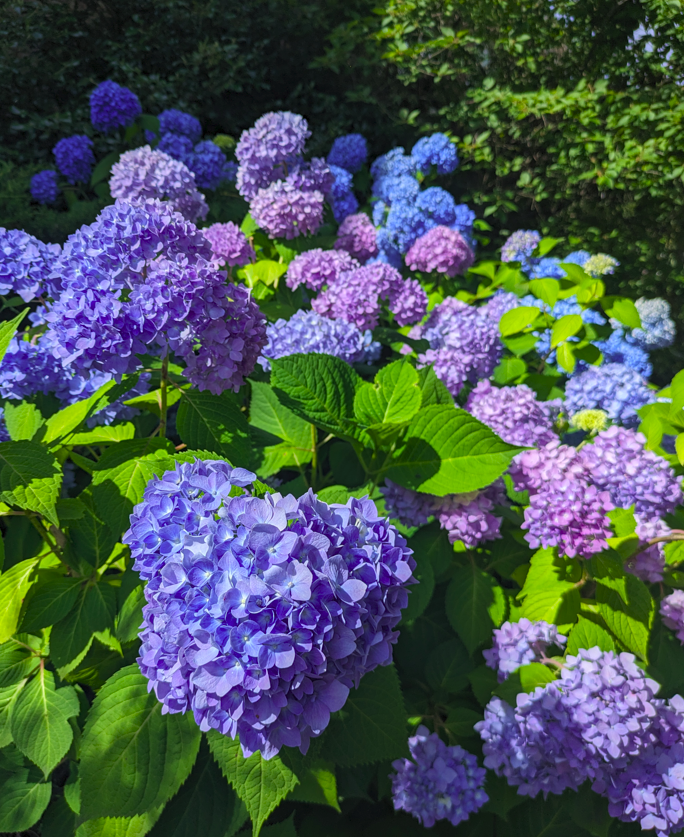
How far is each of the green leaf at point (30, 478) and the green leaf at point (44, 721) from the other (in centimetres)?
52

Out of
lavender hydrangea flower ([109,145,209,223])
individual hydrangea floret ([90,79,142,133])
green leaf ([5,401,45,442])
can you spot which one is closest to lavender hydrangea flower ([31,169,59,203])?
individual hydrangea floret ([90,79,142,133])

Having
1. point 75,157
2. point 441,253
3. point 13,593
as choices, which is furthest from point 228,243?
point 75,157

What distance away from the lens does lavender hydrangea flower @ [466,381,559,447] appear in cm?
178

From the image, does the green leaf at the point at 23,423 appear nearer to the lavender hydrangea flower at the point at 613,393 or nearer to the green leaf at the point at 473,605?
the green leaf at the point at 473,605

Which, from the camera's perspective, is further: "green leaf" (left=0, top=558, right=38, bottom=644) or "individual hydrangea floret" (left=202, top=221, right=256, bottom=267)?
"individual hydrangea floret" (left=202, top=221, right=256, bottom=267)

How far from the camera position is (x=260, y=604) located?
0.81 metres

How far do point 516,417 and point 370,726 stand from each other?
1.04 metres

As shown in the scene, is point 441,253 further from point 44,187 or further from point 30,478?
point 44,187

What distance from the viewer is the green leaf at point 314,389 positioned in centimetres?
149

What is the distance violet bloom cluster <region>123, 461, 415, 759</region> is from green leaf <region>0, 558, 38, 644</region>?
603 millimetres

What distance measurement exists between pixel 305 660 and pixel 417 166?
13.4 feet

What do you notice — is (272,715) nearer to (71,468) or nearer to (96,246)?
(96,246)

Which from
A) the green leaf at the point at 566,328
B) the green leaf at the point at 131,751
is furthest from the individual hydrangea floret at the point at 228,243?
the green leaf at the point at 131,751

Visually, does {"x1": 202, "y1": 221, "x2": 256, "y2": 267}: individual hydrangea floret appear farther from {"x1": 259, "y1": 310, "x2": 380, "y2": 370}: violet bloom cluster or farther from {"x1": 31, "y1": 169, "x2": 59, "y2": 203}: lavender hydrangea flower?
{"x1": 31, "y1": 169, "x2": 59, "y2": 203}: lavender hydrangea flower
